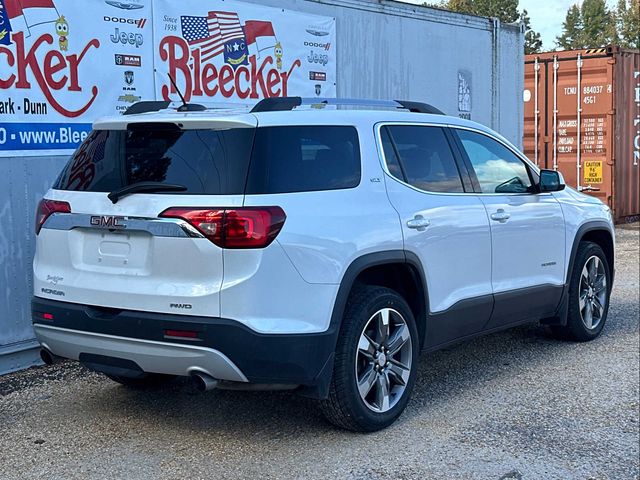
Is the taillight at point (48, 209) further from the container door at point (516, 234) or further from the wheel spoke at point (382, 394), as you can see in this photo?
the container door at point (516, 234)

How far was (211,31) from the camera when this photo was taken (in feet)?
24.2

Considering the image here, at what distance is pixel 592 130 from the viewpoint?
48.9 feet

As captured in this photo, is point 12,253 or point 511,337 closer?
point 12,253

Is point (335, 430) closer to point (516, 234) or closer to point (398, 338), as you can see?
point (398, 338)

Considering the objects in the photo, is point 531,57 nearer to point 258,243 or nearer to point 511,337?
point 511,337

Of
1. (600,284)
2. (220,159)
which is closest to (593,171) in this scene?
(600,284)

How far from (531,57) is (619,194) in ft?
9.44

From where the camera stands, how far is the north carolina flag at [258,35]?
7.68m

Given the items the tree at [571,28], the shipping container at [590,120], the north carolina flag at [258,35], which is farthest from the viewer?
the tree at [571,28]

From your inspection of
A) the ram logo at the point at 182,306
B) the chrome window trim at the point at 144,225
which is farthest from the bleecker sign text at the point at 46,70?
the ram logo at the point at 182,306

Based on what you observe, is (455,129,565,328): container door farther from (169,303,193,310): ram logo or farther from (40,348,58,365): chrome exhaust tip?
(40,348,58,365): chrome exhaust tip

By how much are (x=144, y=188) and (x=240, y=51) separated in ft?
11.7

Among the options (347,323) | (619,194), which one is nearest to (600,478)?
(347,323)

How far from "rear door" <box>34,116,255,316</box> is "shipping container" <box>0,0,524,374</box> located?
1.56 metres
